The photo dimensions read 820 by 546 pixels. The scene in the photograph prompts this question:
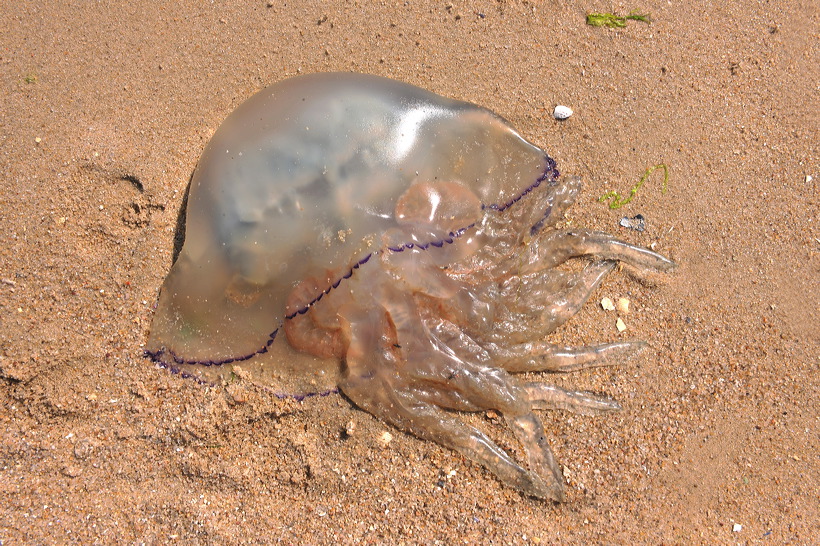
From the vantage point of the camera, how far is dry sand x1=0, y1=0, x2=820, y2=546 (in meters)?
2.46

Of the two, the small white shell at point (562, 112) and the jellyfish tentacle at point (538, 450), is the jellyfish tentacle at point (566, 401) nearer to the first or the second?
the jellyfish tentacle at point (538, 450)

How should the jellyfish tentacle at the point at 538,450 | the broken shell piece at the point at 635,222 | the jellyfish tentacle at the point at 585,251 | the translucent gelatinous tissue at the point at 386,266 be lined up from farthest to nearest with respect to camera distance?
the broken shell piece at the point at 635,222, the jellyfish tentacle at the point at 585,251, the jellyfish tentacle at the point at 538,450, the translucent gelatinous tissue at the point at 386,266

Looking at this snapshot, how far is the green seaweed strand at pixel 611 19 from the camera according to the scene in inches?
116

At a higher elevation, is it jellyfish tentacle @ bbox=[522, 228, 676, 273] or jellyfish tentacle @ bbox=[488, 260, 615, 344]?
jellyfish tentacle @ bbox=[522, 228, 676, 273]

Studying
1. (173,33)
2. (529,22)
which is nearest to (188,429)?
(173,33)

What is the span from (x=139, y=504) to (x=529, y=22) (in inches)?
118

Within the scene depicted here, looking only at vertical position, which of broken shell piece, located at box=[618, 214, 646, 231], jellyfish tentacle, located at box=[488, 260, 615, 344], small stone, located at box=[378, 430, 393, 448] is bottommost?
small stone, located at box=[378, 430, 393, 448]

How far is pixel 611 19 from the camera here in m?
2.95

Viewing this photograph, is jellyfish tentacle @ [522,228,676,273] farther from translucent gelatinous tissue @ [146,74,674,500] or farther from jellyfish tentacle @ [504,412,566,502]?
jellyfish tentacle @ [504,412,566,502]

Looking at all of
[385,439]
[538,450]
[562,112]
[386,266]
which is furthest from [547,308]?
[562,112]

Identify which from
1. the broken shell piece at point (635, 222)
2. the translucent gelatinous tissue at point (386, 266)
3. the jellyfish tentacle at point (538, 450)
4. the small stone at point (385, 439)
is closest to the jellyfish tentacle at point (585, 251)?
the translucent gelatinous tissue at point (386, 266)

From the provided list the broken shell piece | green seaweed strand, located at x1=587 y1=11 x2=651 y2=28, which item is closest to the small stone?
the broken shell piece

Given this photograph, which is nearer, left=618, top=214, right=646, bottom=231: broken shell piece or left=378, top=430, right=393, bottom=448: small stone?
left=378, top=430, right=393, bottom=448: small stone

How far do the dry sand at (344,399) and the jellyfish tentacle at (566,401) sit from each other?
55 millimetres
